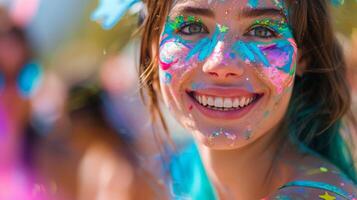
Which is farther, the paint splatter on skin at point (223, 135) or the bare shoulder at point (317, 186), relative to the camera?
the paint splatter on skin at point (223, 135)

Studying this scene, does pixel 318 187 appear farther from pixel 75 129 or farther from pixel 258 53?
pixel 75 129

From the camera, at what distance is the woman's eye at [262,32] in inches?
74.2

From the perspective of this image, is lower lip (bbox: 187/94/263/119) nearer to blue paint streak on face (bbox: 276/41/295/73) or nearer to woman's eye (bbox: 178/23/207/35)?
blue paint streak on face (bbox: 276/41/295/73)

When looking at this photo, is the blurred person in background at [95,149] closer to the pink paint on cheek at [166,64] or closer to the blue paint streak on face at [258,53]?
the pink paint on cheek at [166,64]

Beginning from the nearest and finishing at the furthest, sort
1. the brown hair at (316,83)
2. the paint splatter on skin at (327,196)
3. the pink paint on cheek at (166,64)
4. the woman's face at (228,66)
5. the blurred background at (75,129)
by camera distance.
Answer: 1. the paint splatter on skin at (327,196)
2. the woman's face at (228,66)
3. the pink paint on cheek at (166,64)
4. the brown hair at (316,83)
5. the blurred background at (75,129)

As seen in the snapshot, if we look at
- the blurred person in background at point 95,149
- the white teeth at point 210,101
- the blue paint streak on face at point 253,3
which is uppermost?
the blue paint streak on face at point 253,3

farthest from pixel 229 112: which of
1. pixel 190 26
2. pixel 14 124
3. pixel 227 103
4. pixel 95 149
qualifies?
pixel 14 124

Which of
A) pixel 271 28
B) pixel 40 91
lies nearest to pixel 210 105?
pixel 271 28

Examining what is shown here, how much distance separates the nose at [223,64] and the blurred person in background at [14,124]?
1371mm

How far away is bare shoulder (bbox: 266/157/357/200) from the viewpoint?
1.74m

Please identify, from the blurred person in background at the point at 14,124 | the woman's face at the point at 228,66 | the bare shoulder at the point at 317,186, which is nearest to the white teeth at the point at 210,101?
the woman's face at the point at 228,66

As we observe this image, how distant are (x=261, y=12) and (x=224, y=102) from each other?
0.96ft

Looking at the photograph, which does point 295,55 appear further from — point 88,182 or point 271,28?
point 88,182

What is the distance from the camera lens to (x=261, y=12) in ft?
6.18
